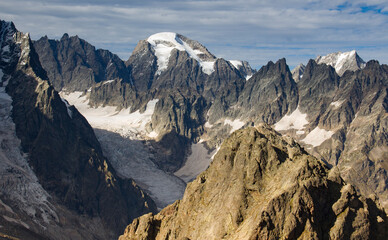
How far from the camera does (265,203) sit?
59938 millimetres

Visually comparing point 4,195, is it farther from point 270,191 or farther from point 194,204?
point 270,191

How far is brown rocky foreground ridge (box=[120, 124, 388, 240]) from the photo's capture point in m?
57.1

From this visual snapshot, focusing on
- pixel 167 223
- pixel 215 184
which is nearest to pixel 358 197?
pixel 215 184

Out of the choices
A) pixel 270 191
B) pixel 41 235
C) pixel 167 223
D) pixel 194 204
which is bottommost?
pixel 41 235

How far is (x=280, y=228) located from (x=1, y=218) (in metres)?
147

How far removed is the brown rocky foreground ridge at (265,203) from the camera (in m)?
57.1

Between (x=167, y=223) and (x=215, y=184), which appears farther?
(x=167, y=223)

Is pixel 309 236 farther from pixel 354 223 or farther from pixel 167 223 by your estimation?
pixel 167 223

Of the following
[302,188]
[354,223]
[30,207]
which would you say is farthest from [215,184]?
[30,207]

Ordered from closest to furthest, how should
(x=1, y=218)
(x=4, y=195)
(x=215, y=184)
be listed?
(x=215, y=184) → (x=1, y=218) → (x=4, y=195)

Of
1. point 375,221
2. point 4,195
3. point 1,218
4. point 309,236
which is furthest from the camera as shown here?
point 4,195

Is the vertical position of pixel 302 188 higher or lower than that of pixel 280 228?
higher

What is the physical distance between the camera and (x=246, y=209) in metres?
63.8

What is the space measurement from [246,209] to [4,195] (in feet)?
513
